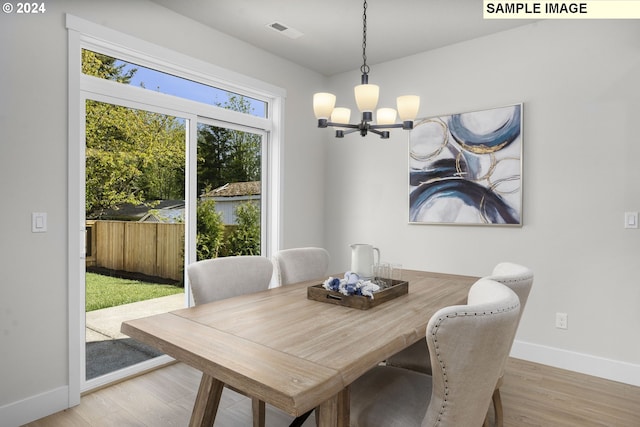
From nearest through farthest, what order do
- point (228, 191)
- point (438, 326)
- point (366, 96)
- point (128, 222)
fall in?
point (438, 326) < point (366, 96) < point (128, 222) < point (228, 191)

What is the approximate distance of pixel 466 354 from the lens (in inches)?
40.9

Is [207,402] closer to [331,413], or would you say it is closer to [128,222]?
[331,413]

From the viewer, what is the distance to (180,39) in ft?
9.56

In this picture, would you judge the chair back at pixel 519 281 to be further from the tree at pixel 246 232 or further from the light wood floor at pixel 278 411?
the tree at pixel 246 232

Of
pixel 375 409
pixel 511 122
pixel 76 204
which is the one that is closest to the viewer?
pixel 375 409

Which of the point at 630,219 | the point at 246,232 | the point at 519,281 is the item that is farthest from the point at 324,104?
the point at 630,219

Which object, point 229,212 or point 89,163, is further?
point 229,212

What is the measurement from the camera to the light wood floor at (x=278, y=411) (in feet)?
7.10

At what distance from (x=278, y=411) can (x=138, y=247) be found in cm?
151

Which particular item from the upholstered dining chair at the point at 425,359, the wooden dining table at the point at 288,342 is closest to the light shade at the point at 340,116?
the wooden dining table at the point at 288,342

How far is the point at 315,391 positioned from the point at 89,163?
2.29 m

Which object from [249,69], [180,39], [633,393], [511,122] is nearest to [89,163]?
[180,39]

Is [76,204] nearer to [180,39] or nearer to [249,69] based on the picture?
[180,39]

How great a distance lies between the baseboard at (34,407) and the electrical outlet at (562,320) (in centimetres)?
342
